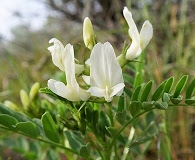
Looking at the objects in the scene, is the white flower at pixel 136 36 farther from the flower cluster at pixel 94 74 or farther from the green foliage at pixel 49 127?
the green foliage at pixel 49 127

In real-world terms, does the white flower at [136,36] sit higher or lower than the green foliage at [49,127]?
higher

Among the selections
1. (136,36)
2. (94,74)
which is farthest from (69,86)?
(136,36)

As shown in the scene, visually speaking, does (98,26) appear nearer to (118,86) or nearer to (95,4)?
(95,4)

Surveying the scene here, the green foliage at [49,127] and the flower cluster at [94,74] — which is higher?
the flower cluster at [94,74]

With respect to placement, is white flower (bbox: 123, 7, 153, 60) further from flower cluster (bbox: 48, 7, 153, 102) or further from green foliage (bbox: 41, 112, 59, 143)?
green foliage (bbox: 41, 112, 59, 143)

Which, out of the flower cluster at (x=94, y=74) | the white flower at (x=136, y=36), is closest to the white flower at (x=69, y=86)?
the flower cluster at (x=94, y=74)

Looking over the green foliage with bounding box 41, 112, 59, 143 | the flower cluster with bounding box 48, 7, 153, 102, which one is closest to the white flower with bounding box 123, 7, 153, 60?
the flower cluster with bounding box 48, 7, 153, 102

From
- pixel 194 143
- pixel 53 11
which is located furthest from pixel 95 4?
pixel 194 143

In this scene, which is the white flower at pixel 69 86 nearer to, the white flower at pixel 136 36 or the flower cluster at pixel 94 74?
the flower cluster at pixel 94 74
